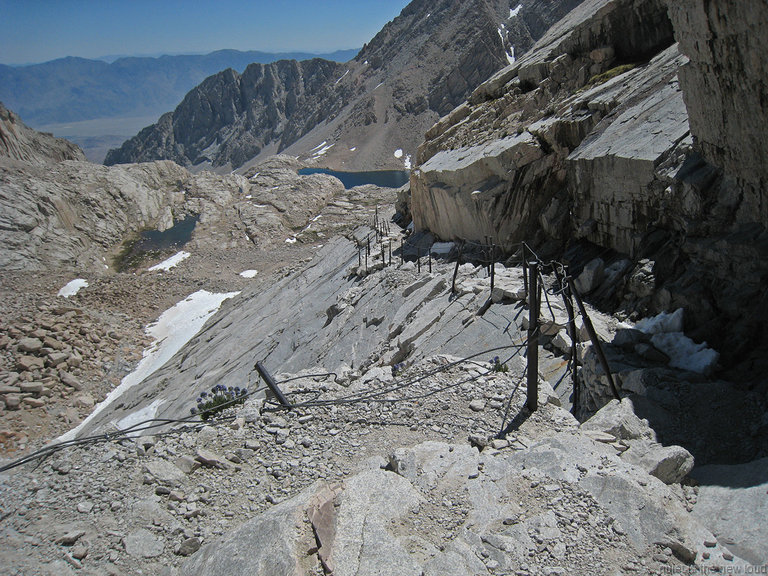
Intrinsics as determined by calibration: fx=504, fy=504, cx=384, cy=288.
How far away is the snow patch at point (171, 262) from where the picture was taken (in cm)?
4747

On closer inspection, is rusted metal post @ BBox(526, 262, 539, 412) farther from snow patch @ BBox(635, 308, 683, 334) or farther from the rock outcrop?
the rock outcrop

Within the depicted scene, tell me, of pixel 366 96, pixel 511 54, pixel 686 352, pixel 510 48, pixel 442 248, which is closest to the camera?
pixel 686 352

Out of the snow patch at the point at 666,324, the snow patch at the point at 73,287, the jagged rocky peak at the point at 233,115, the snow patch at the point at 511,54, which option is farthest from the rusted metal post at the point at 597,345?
the jagged rocky peak at the point at 233,115

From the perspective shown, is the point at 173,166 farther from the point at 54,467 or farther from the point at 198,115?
the point at 198,115

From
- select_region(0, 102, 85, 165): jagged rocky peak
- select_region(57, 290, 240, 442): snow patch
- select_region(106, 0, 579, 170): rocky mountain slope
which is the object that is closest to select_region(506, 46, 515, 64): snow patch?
select_region(106, 0, 579, 170): rocky mountain slope

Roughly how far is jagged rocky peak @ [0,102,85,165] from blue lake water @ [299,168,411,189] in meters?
50.4

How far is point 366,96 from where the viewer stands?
14488cm

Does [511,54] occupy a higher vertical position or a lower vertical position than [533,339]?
higher

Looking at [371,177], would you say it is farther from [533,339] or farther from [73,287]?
[533,339]

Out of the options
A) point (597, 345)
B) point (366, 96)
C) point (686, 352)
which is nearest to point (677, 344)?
point (686, 352)

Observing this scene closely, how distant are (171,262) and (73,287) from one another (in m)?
9.85

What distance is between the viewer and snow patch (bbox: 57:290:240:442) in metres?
25.9

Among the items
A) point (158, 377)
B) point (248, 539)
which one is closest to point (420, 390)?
point (248, 539)

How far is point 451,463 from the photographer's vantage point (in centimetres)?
709
